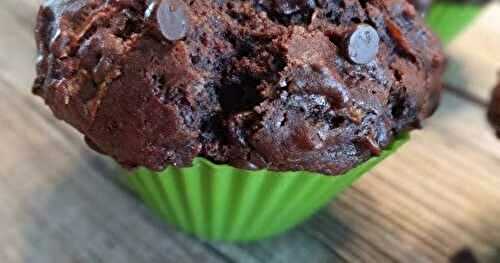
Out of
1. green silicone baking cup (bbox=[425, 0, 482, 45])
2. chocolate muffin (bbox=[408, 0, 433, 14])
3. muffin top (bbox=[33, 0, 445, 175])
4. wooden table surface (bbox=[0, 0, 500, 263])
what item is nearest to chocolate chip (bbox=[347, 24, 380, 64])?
muffin top (bbox=[33, 0, 445, 175])

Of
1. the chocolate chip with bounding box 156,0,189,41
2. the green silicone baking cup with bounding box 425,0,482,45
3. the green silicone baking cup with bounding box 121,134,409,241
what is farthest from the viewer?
the green silicone baking cup with bounding box 425,0,482,45

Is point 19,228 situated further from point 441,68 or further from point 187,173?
point 441,68

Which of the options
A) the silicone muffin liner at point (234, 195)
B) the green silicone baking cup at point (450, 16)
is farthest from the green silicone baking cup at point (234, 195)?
the green silicone baking cup at point (450, 16)

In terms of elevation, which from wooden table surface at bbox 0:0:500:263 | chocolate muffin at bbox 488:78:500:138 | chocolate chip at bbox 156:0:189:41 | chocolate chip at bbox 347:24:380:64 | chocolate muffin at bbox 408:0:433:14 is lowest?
wooden table surface at bbox 0:0:500:263

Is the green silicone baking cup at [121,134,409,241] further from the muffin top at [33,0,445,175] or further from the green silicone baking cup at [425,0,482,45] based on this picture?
the green silicone baking cup at [425,0,482,45]

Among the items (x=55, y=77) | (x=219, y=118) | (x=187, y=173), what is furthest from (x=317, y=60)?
(x=55, y=77)

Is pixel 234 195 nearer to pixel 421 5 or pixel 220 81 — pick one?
pixel 220 81
